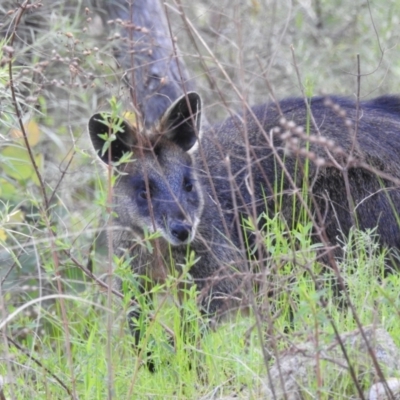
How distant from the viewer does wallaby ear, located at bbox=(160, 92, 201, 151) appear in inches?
232

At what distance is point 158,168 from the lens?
5934mm

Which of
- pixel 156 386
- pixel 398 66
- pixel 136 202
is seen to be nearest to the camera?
pixel 156 386

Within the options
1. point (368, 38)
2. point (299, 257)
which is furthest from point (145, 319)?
point (368, 38)

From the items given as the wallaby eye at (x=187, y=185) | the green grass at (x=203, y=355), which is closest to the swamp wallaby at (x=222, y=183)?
the wallaby eye at (x=187, y=185)

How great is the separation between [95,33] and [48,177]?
57.4 inches

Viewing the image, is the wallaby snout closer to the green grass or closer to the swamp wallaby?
the swamp wallaby

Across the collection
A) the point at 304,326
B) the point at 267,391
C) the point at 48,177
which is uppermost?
the point at 304,326

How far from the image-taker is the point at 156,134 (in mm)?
6109

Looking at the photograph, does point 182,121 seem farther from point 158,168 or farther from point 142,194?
point 142,194

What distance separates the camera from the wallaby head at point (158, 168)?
5805mm

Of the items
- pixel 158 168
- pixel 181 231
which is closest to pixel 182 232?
Answer: pixel 181 231

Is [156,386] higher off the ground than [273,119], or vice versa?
[273,119]

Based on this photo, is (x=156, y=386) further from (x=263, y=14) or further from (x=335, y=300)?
(x=263, y=14)

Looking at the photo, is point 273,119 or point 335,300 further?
point 273,119
